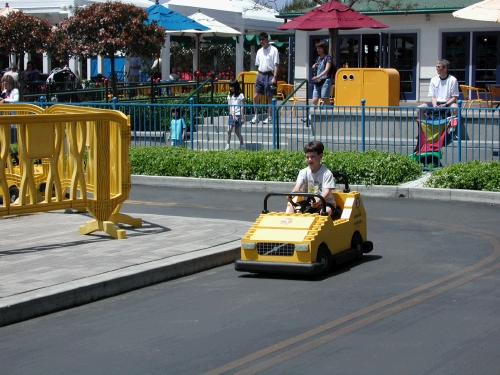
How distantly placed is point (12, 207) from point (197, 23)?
2236cm

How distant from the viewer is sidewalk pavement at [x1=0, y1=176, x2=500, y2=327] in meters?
7.70

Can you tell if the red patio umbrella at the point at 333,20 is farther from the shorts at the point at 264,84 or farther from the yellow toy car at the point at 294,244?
the yellow toy car at the point at 294,244

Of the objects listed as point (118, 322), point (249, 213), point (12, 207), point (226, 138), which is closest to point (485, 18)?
point (226, 138)

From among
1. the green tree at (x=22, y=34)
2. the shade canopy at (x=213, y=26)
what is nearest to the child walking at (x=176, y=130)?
the green tree at (x=22, y=34)

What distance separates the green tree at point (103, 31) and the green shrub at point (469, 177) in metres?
12.3

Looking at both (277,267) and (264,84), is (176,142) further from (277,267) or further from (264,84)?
(277,267)

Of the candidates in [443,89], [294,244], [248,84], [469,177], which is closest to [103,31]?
[248,84]

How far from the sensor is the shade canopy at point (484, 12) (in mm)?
20109

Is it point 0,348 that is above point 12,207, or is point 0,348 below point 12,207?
below

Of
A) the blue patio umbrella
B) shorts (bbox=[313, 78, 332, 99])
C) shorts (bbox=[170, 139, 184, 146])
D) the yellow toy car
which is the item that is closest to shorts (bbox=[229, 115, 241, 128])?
shorts (bbox=[170, 139, 184, 146])

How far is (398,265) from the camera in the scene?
938 centimetres

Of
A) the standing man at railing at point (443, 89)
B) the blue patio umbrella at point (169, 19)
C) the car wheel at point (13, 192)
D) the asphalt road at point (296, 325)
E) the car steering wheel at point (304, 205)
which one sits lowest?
the asphalt road at point (296, 325)

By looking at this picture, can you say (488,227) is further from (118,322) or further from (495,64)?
(495,64)

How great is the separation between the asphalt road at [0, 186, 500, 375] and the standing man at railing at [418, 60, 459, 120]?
7.66 m
